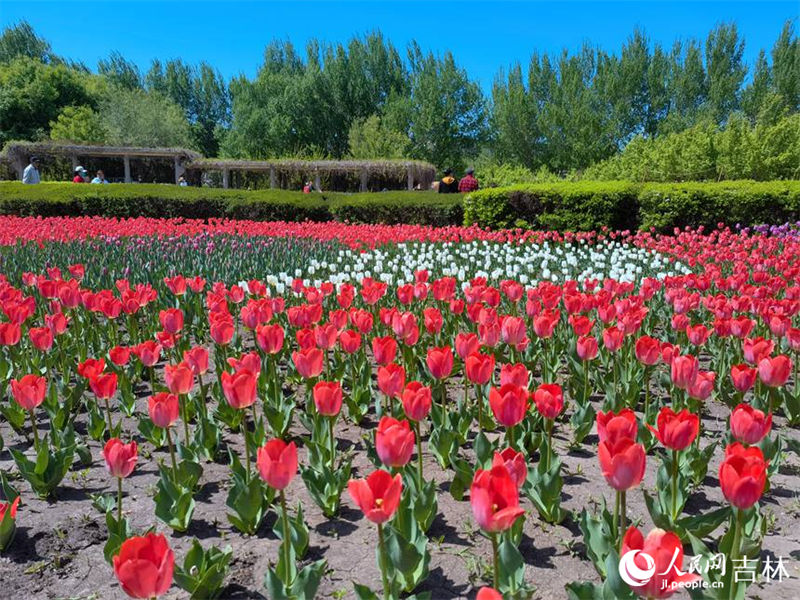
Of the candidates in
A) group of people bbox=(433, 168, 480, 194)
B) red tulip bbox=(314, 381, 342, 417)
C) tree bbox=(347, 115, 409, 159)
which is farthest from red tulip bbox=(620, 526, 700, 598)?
tree bbox=(347, 115, 409, 159)

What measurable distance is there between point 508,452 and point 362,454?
138cm

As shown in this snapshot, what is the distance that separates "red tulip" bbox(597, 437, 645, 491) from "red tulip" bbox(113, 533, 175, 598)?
98 centimetres

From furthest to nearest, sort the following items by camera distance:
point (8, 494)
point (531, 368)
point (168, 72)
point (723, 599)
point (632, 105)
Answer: point (168, 72)
point (632, 105)
point (531, 368)
point (8, 494)
point (723, 599)

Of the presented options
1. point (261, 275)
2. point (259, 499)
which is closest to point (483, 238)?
point (261, 275)

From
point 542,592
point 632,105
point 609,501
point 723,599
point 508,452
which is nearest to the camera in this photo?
point 723,599

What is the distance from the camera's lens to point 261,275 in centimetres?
665

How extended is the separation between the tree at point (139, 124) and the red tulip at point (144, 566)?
5440cm

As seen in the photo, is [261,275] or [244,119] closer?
[261,275]

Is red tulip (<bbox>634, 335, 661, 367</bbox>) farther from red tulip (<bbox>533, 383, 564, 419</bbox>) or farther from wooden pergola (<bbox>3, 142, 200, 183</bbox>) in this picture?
wooden pergola (<bbox>3, 142, 200, 183</bbox>)

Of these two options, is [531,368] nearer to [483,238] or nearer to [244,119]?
[483,238]

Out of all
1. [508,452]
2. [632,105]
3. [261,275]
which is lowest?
[508,452]

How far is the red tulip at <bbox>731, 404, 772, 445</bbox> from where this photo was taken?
1888mm

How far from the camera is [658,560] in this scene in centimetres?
116

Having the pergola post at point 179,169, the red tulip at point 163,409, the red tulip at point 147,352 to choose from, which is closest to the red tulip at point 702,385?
the red tulip at point 163,409
